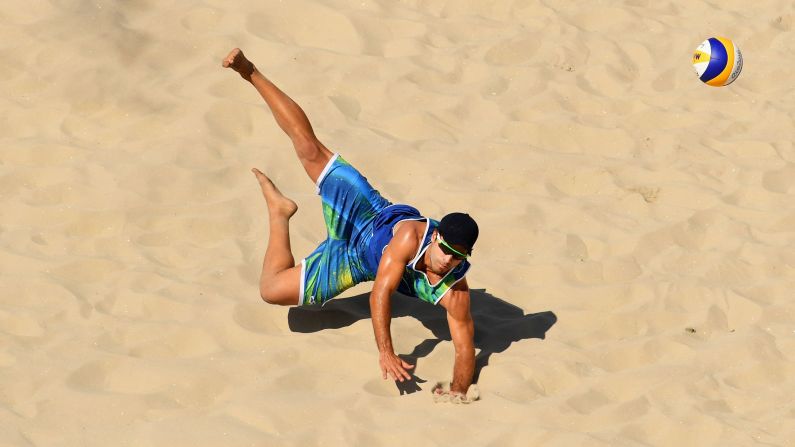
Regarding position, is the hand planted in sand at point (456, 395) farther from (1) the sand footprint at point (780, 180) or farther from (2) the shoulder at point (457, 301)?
(1) the sand footprint at point (780, 180)

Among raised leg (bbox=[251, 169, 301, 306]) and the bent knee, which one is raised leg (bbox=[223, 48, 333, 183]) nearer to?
raised leg (bbox=[251, 169, 301, 306])

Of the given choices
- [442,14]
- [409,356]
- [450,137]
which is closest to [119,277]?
[409,356]

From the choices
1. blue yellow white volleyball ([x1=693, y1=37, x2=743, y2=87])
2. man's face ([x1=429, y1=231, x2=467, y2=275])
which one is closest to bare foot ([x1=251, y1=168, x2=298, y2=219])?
man's face ([x1=429, y1=231, x2=467, y2=275])

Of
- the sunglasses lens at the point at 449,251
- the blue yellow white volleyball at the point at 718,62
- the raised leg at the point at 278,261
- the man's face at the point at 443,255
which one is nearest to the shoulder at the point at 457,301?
the man's face at the point at 443,255

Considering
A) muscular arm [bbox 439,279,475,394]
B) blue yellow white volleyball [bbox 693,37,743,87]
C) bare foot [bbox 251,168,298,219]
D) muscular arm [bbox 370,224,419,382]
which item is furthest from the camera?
blue yellow white volleyball [bbox 693,37,743,87]

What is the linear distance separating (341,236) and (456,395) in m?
1.03

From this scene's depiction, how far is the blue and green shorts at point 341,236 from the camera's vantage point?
533 cm

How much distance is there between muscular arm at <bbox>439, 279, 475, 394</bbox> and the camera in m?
4.92

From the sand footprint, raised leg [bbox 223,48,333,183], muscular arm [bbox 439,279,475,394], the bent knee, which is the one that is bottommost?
the bent knee

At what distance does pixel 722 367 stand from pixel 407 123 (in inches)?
105

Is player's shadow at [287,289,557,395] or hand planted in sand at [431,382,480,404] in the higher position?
hand planted in sand at [431,382,480,404]

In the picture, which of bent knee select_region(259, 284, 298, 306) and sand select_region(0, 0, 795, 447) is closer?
sand select_region(0, 0, 795, 447)

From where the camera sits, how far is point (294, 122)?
555 cm

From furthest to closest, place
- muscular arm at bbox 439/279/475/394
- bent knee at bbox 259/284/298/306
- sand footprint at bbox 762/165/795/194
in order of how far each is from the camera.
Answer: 1. sand footprint at bbox 762/165/795/194
2. bent knee at bbox 259/284/298/306
3. muscular arm at bbox 439/279/475/394
